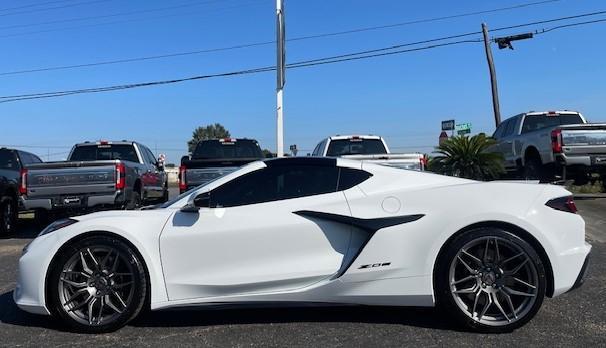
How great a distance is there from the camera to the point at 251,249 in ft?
15.6

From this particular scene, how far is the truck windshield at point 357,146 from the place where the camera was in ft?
41.1

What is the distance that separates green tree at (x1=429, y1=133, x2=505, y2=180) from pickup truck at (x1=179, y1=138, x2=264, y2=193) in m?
4.01

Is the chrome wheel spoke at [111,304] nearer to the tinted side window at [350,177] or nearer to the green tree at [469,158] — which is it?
the tinted side window at [350,177]

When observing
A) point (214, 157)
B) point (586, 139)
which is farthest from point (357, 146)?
point (586, 139)

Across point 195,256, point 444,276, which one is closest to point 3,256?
point 195,256

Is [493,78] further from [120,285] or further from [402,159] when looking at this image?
[120,285]

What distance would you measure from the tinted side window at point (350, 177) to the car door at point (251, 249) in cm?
18

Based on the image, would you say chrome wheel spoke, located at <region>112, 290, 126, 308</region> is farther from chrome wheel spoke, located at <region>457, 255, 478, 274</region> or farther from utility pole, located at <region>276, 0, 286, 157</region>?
utility pole, located at <region>276, 0, 286, 157</region>

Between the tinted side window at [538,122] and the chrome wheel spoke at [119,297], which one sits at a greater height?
the tinted side window at [538,122]

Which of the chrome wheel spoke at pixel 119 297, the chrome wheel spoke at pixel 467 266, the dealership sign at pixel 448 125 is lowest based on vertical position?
the chrome wheel spoke at pixel 119 297

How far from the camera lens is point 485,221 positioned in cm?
471

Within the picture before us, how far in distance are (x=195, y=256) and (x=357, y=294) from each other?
1.31 meters

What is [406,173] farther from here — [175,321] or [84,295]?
[84,295]

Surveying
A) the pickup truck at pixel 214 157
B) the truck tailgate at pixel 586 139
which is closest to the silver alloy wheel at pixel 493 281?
the pickup truck at pixel 214 157
